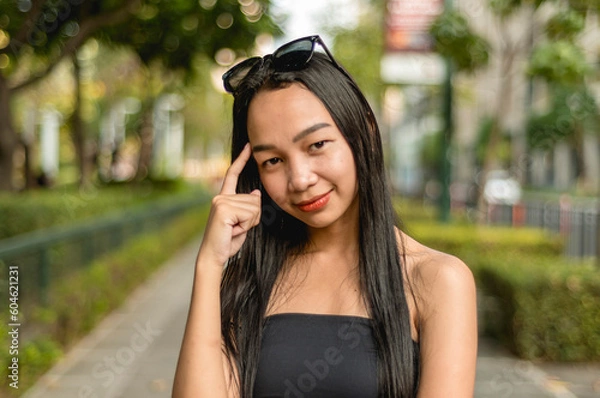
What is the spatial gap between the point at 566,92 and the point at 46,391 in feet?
22.2

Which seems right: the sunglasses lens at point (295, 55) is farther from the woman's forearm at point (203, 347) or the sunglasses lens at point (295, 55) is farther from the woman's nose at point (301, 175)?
the woman's forearm at point (203, 347)

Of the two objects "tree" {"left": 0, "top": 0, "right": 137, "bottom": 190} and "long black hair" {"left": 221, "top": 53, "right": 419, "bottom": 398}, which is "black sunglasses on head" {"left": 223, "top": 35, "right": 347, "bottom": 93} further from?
"tree" {"left": 0, "top": 0, "right": 137, "bottom": 190}

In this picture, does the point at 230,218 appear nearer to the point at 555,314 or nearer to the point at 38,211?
the point at 555,314

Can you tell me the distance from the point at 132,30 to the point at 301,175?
189 inches

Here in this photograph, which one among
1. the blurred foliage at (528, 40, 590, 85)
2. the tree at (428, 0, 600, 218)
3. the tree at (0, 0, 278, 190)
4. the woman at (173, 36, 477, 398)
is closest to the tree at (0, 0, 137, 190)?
the tree at (0, 0, 278, 190)

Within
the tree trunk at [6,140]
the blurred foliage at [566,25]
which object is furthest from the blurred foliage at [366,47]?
the tree trunk at [6,140]

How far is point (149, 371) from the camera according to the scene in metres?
6.19

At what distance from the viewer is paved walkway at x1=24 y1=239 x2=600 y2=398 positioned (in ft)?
18.4

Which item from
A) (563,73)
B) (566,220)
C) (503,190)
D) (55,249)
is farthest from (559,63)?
(503,190)

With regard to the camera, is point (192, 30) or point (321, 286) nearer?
point (321, 286)

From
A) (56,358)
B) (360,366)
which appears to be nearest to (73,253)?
(56,358)

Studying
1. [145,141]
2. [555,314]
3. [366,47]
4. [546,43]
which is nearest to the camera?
[555,314]

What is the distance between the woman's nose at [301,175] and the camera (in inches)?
68.7

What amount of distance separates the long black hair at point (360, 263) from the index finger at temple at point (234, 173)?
52mm
